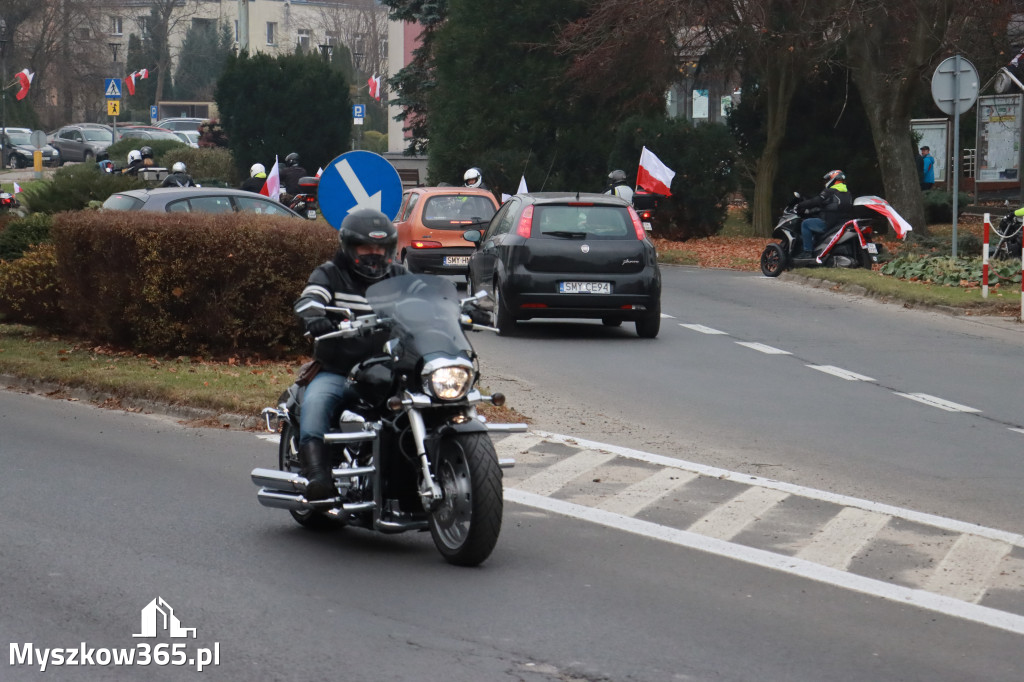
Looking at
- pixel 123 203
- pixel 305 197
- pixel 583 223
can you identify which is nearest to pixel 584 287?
pixel 583 223

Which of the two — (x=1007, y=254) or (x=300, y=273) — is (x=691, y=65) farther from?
(x=300, y=273)

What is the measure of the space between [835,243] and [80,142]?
5510 cm

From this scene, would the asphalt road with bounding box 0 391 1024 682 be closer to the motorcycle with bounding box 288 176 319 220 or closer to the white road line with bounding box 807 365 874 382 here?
the white road line with bounding box 807 365 874 382

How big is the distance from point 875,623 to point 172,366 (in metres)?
8.69

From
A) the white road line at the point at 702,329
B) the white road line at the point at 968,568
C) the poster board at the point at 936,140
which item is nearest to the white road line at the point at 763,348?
the white road line at the point at 702,329

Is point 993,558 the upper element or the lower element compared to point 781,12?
lower

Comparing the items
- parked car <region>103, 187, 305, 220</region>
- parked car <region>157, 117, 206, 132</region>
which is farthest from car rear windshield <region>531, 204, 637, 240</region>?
parked car <region>157, 117, 206, 132</region>

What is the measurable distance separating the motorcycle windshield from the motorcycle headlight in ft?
0.32

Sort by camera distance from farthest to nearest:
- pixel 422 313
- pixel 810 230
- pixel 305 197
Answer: pixel 305 197 → pixel 810 230 → pixel 422 313

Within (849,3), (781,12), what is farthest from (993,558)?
(781,12)

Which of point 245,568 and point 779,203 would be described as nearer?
point 245,568

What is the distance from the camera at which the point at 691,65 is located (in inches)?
1467

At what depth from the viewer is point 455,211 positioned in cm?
2322

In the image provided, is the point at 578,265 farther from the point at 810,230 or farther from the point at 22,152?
the point at 22,152
